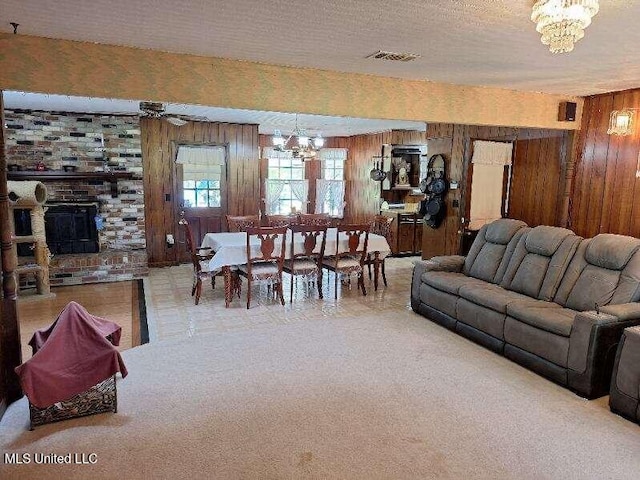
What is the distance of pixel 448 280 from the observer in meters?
4.44

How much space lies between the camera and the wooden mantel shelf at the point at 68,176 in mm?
5891

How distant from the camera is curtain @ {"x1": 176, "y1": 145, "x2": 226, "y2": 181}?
7.23m

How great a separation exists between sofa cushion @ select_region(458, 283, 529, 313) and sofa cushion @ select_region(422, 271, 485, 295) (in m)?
0.09

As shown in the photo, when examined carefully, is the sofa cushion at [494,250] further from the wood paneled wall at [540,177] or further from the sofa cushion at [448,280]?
the wood paneled wall at [540,177]

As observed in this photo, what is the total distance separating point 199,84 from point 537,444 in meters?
3.37

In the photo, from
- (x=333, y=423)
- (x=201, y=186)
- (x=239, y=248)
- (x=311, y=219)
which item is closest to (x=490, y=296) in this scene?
(x=333, y=423)

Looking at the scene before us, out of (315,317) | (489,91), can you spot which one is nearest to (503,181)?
(489,91)

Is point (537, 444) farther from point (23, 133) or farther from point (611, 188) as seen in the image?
point (23, 133)

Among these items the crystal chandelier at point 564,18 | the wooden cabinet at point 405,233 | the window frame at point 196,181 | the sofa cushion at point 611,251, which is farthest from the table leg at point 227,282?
the wooden cabinet at point 405,233

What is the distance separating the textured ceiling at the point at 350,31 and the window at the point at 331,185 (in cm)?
614

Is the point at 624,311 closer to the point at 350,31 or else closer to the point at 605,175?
the point at 605,175

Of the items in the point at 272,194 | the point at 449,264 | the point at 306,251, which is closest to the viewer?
the point at 449,264

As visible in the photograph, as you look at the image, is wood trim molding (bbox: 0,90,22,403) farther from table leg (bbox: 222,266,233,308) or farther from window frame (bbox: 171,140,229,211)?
window frame (bbox: 171,140,229,211)

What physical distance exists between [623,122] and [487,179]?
198 centimetres
